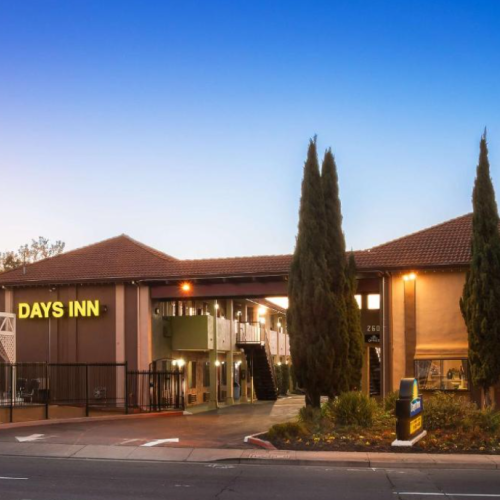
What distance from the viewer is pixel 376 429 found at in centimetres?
2066

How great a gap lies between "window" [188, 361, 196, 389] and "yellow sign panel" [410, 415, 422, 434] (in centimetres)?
2310

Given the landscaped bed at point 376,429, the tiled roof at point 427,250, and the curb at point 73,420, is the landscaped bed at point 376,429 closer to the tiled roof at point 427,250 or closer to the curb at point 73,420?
the curb at point 73,420

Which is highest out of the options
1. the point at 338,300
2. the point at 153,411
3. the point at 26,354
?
the point at 338,300

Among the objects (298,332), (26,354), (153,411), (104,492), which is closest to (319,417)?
(298,332)

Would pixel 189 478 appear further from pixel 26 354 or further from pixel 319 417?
pixel 26 354

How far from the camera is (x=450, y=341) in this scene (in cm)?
2972

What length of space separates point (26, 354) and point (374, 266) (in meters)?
16.4

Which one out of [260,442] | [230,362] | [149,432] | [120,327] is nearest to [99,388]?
[120,327]

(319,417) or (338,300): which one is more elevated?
(338,300)

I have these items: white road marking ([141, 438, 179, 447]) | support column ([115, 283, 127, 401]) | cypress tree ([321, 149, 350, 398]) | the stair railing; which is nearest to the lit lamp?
support column ([115, 283, 127, 401])

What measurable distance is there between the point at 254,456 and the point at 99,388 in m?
17.4

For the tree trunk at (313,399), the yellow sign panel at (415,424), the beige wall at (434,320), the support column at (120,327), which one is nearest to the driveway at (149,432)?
the tree trunk at (313,399)

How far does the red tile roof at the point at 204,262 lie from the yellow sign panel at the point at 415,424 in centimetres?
1094

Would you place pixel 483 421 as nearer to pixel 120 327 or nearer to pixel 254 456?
pixel 254 456
